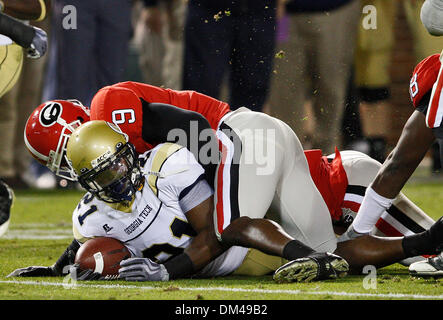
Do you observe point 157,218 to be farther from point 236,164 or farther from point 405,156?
point 405,156

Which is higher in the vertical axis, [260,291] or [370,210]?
[370,210]

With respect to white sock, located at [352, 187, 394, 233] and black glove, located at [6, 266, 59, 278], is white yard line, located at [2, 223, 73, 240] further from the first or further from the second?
white sock, located at [352, 187, 394, 233]

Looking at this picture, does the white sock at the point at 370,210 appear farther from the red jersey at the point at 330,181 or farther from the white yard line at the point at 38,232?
the white yard line at the point at 38,232

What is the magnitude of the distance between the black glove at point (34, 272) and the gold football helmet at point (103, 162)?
19.3 inches

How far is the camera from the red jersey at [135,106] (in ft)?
13.4

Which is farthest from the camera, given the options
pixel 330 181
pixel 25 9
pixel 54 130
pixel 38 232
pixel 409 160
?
pixel 38 232

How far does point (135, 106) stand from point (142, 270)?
2.44 ft

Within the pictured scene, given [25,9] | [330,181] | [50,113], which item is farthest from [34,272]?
[25,9]

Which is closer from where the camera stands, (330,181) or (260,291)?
(260,291)

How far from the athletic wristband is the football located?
0.69ft

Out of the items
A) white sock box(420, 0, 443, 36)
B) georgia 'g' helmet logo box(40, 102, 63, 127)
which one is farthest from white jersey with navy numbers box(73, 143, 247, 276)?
white sock box(420, 0, 443, 36)

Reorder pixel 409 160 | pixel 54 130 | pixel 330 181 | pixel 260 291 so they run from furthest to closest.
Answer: pixel 330 181 < pixel 54 130 < pixel 409 160 < pixel 260 291

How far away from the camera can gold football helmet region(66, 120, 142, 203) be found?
380cm

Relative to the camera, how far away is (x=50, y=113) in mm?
4273
